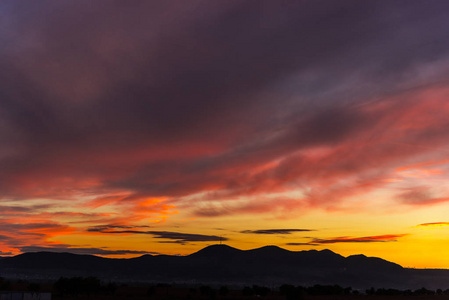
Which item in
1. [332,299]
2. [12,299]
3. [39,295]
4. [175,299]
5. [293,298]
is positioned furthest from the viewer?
[332,299]

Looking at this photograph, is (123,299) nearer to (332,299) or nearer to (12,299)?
(12,299)

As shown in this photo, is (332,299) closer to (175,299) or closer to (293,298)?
(293,298)

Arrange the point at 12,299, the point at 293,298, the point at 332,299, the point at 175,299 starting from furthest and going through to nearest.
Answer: the point at 332,299 < the point at 293,298 < the point at 175,299 < the point at 12,299

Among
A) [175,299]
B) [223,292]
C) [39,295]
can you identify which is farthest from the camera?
[223,292]

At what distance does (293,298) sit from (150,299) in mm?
50463

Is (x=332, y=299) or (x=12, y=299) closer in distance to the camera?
(x=12, y=299)

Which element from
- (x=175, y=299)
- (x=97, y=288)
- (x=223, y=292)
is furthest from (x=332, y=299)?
(x=97, y=288)

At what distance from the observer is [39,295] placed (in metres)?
115

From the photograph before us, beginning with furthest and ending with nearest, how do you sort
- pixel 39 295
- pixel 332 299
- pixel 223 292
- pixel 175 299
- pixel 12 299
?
pixel 223 292 < pixel 332 299 < pixel 175 299 < pixel 39 295 < pixel 12 299

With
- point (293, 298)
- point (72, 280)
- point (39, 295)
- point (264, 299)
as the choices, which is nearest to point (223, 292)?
point (264, 299)

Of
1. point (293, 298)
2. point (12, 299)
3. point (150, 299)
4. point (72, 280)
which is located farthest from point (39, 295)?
point (293, 298)

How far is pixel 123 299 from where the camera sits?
162 meters

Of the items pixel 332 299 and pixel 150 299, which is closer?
pixel 150 299

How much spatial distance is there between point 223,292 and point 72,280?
60917mm
